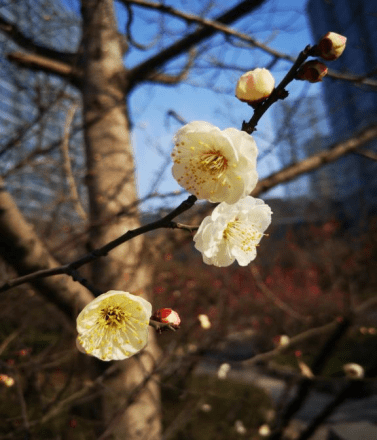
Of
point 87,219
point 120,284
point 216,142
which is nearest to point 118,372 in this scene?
point 120,284

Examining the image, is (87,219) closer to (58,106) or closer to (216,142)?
(58,106)

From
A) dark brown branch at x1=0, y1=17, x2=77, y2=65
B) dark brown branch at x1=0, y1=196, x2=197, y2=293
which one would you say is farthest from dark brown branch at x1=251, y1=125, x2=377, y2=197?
dark brown branch at x1=0, y1=196, x2=197, y2=293

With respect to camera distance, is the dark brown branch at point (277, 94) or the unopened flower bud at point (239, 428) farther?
the unopened flower bud at point (239, 428)

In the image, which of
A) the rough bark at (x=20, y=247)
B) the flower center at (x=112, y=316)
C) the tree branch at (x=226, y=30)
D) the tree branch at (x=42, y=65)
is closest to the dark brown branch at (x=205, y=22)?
the tree branch at (x=226, y=30)

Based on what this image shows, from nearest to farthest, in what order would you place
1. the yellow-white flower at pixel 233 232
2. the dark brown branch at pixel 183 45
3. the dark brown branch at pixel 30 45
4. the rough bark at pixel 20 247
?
the yellow-white flower at pixel 233 232 < the rough bark at pixel 20 247 < the dark brown branch at pixel 30 45 < the dark brown branch at pixel 183 45

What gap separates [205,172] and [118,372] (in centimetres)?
157

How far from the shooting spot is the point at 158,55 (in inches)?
103

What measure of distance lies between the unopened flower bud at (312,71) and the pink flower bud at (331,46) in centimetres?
3

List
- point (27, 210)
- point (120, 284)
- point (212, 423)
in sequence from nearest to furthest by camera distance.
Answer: point (120, 284), point (212, 423), point (27, 210)

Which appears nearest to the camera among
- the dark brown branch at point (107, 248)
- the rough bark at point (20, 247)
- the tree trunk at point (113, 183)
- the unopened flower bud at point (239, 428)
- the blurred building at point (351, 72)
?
the dark brown branch at point (107, 248)

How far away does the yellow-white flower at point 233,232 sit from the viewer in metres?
0.73

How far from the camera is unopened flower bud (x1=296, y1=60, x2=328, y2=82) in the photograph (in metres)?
0.61

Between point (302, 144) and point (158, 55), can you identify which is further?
point (302, 144)

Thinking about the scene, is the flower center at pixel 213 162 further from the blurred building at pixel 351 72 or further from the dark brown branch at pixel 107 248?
the blurred building at pixel 351 72
